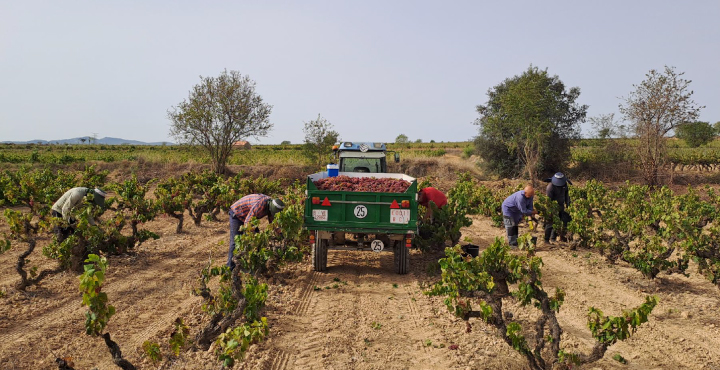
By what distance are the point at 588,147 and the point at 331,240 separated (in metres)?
26.2

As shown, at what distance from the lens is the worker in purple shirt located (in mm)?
9484

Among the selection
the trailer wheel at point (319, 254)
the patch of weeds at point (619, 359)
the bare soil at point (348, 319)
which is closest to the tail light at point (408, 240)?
the bare soil at point (348, 319)

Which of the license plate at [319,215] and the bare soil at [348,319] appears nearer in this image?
the bare soil at [348,319]

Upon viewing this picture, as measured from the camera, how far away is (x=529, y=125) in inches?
881

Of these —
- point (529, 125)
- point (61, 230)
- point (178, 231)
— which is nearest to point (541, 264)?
point (61, 230)

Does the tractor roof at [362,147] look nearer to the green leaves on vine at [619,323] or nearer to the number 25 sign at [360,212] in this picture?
the number 25 sign at [360,212]

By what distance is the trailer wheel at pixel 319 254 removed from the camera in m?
7.88

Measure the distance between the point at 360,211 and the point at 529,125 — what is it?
1761 centimetres

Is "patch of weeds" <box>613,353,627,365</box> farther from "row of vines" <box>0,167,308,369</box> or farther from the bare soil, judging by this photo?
"row of vines" <box>0,167,308,369</box>

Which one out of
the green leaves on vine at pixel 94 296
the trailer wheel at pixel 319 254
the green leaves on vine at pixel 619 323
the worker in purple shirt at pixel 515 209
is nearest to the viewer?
the green leaves on vine at pixel 94 296

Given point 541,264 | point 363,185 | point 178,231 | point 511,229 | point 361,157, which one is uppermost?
point 361,157

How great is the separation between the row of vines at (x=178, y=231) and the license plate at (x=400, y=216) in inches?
61.9

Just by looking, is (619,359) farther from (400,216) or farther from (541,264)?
(400,216)

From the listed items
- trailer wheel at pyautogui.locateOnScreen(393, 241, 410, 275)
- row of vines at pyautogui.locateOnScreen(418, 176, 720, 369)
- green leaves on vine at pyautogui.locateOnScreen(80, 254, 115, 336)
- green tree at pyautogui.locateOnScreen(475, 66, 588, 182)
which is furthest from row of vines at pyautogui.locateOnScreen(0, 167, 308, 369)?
green tree at pyautogui.locateOnScreen(475, 66, 588, 182)
